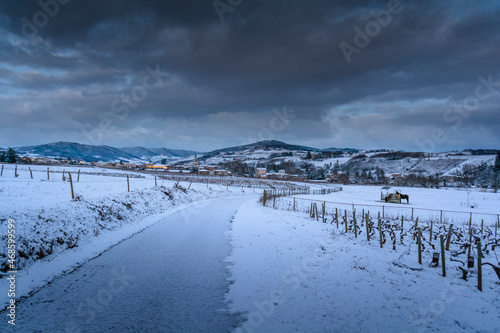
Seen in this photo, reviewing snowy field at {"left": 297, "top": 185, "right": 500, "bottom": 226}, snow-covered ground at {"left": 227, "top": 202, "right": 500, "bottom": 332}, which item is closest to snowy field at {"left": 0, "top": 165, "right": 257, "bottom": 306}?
snow-covered ground at {"left": 227, "top": 202, "right": 500, "bottom": 332}

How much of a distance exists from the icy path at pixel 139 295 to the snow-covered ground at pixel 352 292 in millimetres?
701

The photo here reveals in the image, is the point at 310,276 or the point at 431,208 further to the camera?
the point at 431,208

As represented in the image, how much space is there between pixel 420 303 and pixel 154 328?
21.8 ft

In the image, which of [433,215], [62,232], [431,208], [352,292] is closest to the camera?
[352,292]

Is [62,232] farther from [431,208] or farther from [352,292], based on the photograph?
[431,208]

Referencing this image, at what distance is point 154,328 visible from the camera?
4816 millimetres

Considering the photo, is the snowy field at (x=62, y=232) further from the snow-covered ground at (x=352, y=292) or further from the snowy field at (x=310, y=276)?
the snow-covered ground at (x=352, y=292)

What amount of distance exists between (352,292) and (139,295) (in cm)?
585

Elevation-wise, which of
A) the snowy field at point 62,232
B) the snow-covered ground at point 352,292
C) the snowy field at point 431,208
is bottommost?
the snowy field at point 431,208

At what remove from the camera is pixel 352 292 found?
22.3 ft

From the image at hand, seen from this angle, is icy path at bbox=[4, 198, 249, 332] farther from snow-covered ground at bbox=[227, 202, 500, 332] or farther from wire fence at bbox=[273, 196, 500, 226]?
wire fence at bbox=[273, 196, 500, 226]

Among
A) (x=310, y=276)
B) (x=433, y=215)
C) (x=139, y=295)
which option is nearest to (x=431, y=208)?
(x=433, y=215)

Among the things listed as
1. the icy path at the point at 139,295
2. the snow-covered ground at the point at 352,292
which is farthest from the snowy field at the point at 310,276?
the icy path at the point at 139,295

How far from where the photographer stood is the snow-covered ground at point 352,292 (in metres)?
5.38
